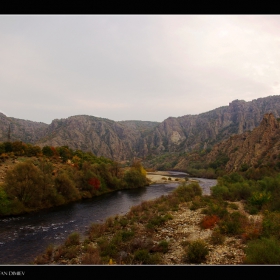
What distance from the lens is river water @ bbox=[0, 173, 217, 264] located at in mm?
15484

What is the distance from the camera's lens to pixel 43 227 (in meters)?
21.3

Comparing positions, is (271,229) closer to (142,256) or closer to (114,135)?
(142,256)

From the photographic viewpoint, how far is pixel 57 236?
18.7 m

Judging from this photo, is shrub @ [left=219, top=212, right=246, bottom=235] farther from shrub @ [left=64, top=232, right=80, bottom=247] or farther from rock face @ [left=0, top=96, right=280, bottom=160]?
rock face @ [left=0, top=96, right=280, bottom=160]

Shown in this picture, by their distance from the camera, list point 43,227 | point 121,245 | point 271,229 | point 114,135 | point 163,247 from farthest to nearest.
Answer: point 114,135, point 43,227, point 121,245, point 271,229, point 163,247

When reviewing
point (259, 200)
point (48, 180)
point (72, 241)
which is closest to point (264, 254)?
point (72, 241)

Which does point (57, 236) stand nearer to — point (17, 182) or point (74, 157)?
point (17, 182)

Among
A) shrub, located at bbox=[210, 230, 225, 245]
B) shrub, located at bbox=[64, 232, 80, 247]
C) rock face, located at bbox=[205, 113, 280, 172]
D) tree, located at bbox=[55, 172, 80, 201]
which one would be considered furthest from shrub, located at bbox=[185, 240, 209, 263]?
rock face, located at bbox=[205, 113, 280, 172]

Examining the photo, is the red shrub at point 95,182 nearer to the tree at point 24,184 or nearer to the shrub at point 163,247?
the tree at point 24,184

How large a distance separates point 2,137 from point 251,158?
112 m

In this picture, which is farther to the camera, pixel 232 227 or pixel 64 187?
pixel 64 187

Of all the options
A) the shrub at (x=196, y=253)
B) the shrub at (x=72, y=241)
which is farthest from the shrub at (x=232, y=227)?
the shrub at (x=72, y=241)

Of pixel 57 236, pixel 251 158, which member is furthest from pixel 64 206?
pixel 251 158

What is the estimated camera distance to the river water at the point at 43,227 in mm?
15484
